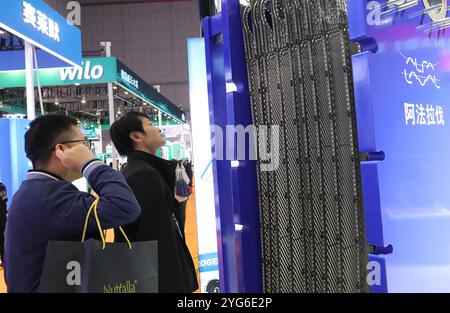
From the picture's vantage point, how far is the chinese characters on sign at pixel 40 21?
159 inches

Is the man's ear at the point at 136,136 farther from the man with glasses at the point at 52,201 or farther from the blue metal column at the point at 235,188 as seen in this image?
the man with glasses at the point at 52,201

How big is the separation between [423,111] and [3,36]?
7.15 meters

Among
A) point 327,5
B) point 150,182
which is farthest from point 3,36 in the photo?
point 327,5

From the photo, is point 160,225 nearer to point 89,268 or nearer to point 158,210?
point 158,210

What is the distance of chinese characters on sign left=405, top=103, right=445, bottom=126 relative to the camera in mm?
1563

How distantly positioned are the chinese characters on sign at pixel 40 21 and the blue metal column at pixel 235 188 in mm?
2614

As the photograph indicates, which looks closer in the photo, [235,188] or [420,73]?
[420,73]

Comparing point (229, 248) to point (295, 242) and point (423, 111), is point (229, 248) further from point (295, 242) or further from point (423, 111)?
point (423, 111)

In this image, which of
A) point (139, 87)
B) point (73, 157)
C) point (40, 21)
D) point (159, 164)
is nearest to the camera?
point (73, 157)

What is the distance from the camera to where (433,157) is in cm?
168

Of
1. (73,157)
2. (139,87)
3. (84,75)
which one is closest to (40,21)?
(73,157)

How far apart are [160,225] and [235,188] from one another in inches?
14.0

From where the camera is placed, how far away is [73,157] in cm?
138

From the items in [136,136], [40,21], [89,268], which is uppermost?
[40,21]
